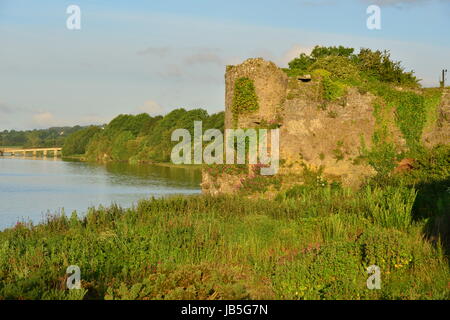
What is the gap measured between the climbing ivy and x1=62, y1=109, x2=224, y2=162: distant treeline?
167ft

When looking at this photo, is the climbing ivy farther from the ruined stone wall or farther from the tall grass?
the tall grass

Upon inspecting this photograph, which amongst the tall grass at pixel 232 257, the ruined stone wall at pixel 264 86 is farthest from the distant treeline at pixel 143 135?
the tall grass at pixel 232 257

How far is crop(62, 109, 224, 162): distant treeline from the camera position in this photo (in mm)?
80812

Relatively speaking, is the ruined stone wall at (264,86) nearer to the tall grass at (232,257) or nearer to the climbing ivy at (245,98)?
the climbing ivy at (245,98)

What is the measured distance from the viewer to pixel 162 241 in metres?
9.90

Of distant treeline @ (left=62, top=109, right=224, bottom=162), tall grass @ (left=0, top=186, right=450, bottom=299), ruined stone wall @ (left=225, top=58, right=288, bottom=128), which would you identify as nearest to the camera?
tall grass @ (left=0, top=186, right=450, bottom=299)

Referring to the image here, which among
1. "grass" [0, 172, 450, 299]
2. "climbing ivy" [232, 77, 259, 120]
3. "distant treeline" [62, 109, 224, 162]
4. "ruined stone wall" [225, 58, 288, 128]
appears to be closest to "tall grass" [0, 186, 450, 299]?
"grass" [0, 172, 450, 299]

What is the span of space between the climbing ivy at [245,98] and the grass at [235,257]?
23.9 ft

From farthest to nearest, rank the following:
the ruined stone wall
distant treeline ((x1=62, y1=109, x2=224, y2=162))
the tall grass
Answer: distant treeline ((x1=62, y1=109, x2=224, y2=162)) < the ruined stone wall < the tall grass

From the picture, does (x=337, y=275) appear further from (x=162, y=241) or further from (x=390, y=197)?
(x=390, y=197)

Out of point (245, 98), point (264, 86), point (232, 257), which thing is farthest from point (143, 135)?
point (232, 257)

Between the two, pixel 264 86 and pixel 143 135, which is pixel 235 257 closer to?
pixel 264 86

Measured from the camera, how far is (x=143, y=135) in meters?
98.9
